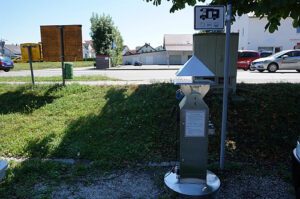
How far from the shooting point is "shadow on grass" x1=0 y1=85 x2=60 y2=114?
841cm

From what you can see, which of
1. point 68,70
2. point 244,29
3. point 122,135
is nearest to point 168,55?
point 244,29

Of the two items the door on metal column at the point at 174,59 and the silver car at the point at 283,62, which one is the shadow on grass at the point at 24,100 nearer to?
the silver car at the point at 283,62

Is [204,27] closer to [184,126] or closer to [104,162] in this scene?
[184,126]

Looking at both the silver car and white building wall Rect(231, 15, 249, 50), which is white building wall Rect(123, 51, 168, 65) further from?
the silver car

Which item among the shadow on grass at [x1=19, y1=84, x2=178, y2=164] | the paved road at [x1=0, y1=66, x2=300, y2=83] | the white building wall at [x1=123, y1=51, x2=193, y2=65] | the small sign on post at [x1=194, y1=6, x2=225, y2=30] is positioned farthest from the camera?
the white building wall at [x1=123, y1=51, x2=193, y2=65]

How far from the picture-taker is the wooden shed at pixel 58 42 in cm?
1019

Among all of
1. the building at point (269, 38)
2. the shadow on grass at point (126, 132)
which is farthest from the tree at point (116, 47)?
the shadow on grass at point (126, 132)

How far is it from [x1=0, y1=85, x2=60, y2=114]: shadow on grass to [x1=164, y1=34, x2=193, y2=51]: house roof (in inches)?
1852

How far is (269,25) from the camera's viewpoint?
5.58 m

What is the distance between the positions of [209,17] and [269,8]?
1040mm

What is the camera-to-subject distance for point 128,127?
6.48 meters

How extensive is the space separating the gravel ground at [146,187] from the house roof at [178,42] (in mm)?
51580

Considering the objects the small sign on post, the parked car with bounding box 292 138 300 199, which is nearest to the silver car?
the small sign on post

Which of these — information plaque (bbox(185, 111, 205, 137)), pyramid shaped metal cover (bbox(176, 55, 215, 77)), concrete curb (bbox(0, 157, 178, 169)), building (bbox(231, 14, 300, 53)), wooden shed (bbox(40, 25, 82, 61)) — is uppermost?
building (bbox(231, 14, 300, 53))
